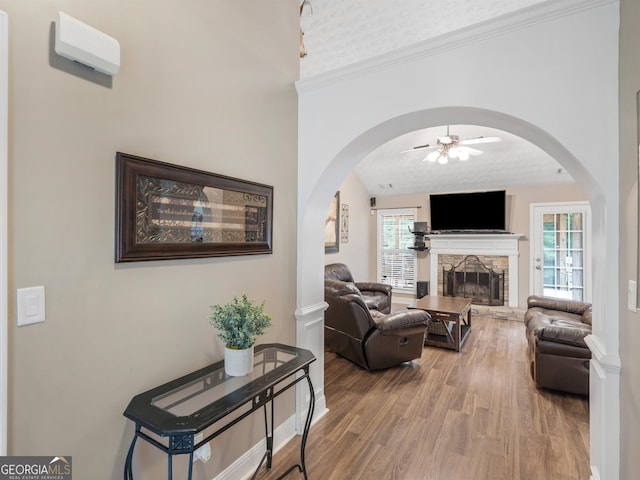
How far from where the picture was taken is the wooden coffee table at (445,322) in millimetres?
3986

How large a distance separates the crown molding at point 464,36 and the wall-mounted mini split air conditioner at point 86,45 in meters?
1.35

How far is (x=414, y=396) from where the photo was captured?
2.91m

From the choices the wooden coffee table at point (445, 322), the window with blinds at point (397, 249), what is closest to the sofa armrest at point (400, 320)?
the wooden coffee table at point (445, 322)

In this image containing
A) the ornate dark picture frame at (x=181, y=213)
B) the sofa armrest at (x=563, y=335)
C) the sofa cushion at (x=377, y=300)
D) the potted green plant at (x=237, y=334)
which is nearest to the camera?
the ornate dark picture frame at (x=181, y=213)

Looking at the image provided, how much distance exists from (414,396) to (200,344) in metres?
2.15

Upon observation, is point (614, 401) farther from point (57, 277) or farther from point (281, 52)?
point (281, 52)

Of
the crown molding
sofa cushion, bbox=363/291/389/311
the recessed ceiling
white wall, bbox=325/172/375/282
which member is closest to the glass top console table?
the crown molding

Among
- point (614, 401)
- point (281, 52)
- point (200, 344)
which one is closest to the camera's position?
point (614, 401)

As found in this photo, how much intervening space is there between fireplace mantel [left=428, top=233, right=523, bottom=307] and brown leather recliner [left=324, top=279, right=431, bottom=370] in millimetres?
3619

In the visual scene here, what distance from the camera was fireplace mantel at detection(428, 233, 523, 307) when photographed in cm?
610

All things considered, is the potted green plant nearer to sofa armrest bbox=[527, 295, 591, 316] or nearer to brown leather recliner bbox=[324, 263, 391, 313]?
brown leather recliner bbox=[324, 263, 391, 313]

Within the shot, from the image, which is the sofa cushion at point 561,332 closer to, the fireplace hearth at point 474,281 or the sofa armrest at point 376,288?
the sofa armrest at point 376,288

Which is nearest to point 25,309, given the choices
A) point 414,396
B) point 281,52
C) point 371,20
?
point 281,52

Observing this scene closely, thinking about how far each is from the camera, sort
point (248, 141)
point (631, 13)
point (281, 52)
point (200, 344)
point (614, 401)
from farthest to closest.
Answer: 1. point (281, 52)
2. point (248, 141)
3. point (200, 344)
4. point (614, 401)
5. point (631, 13)
